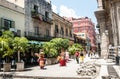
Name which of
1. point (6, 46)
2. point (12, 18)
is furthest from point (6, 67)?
point (12, 18)

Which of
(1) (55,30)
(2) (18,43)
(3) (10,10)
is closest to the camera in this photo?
(2) (18,43)

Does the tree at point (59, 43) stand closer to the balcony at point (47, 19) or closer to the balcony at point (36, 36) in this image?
the balcony at point (36, 36)

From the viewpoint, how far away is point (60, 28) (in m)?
43.0

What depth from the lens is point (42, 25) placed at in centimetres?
3406

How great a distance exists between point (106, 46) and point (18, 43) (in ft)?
30.9

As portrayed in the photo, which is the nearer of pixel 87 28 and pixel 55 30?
pixel 55 30

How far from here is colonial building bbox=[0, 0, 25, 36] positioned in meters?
24.5

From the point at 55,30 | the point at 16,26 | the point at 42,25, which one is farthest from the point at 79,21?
the point at 16,26

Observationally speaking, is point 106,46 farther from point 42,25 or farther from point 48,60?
point 42,25

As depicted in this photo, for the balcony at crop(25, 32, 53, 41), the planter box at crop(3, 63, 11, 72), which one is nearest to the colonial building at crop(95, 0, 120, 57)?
the planter box at crop(3, 63, 11, 72)

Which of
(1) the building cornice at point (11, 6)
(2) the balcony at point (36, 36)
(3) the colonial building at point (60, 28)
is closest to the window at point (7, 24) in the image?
(1) the building cornice at point (11, 6)

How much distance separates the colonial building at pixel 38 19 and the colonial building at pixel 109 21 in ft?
30.7

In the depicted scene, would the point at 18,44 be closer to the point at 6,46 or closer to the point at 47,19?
the point at 6,46

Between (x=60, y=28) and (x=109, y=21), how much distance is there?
2019cm
